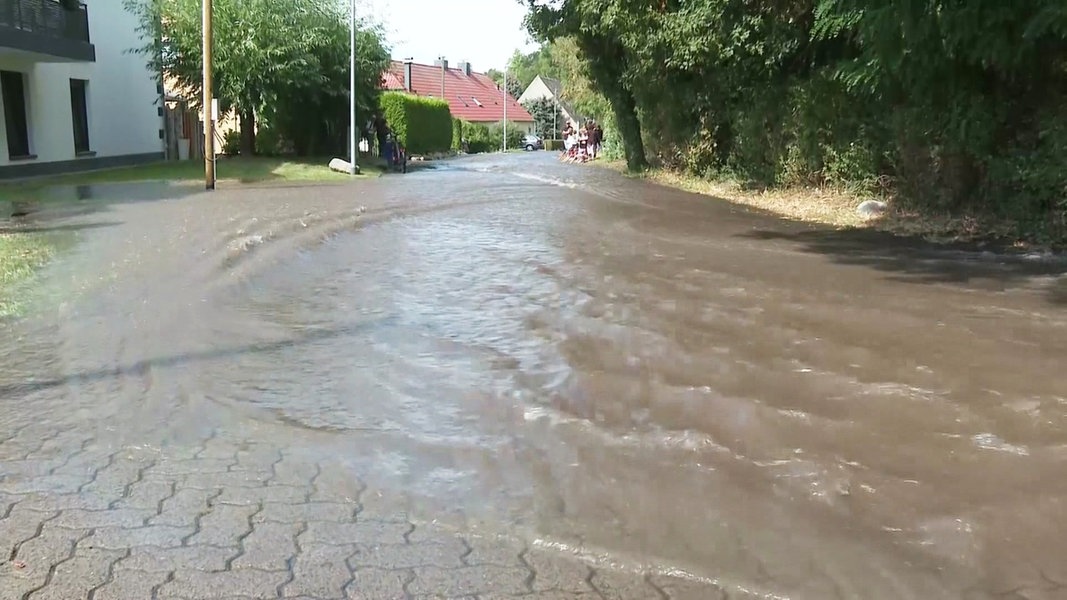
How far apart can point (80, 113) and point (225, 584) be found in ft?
94.3

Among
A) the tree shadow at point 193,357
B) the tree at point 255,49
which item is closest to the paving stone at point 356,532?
the tree shadow at point 193,357

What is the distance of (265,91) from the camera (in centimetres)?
2967

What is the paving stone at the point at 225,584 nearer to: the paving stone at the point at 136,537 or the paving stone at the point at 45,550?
the paving stone at the point at 136,537

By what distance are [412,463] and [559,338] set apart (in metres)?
2.65

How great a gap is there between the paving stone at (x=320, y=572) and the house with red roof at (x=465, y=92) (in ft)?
217

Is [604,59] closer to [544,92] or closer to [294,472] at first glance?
[294,472]

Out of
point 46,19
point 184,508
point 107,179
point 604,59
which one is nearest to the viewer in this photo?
point 184,508

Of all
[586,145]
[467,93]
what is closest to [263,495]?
[586,145]

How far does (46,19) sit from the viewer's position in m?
24.2

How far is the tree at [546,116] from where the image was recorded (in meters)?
93.8

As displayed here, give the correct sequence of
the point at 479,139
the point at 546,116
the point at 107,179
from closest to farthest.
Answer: the point at 107,179 < the point at 479,139 < the point at 546,116

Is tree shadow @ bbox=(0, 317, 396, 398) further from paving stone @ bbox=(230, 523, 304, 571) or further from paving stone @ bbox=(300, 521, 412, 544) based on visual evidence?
paving stone @ bbox=(300, 521, 412, 544)

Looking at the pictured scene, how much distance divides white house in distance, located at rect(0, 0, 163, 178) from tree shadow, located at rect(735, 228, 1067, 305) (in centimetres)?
1870

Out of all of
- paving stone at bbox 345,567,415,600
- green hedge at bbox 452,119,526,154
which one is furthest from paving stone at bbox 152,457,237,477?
green hedge at bbox 452,119,526,154
